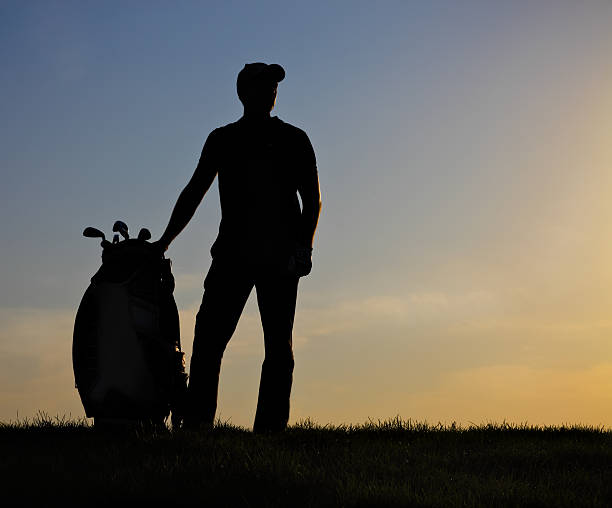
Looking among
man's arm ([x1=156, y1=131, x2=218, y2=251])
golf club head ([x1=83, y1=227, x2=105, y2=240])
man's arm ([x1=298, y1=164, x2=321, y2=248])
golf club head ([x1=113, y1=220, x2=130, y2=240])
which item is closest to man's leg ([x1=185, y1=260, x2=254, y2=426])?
man's arm ([x1=156, y1=131, x2=218, y2=251])

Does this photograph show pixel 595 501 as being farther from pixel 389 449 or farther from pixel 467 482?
pixel 389 449

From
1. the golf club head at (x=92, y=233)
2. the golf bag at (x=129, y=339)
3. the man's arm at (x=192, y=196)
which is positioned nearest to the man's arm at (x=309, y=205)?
the man's arm at (x=192, y=196)

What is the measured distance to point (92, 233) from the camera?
7785 millimetres

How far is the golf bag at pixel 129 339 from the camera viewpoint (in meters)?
7.47

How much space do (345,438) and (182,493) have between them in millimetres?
2717

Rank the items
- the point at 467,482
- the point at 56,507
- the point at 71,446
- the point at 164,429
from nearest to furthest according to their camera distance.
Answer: the point at 56,507 → the point at 467,482 → the point at 71,446 → the point at 164,429

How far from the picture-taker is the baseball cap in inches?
302

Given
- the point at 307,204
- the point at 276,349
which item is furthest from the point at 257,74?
the point at 276,349

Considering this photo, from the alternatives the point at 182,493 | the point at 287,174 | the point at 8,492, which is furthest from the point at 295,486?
the point at 287,174

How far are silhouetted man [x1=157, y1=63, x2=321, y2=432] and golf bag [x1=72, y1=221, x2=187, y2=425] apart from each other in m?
0.20

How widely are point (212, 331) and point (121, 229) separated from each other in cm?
115

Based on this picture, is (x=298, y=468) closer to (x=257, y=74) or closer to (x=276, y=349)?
(x=276, y=349)

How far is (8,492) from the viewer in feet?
18.2

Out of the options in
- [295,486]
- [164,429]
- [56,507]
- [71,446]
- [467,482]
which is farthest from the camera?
[164,429]
